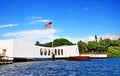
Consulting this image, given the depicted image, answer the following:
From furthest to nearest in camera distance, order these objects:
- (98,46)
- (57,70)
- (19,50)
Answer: (98,46) → (19,50) → (57,70)

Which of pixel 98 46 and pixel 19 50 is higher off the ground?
pixel 98 46

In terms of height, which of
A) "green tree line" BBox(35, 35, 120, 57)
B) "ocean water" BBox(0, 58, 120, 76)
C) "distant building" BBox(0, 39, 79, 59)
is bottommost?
"ocean water" BBox(0, 58, 120, 76)

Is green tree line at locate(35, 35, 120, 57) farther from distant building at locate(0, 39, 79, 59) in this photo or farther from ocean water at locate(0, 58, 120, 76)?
ocean water at locate(0, 58, 120, 76)

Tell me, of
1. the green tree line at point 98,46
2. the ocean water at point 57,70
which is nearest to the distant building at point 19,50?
the ocean water at point 57,70

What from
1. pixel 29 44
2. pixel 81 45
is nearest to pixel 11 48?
pixel 29 44

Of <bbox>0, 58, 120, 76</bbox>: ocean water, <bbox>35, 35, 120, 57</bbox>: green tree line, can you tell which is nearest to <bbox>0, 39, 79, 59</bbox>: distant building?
<bbox>0, 58, 120, 76</bbox>: ocean water

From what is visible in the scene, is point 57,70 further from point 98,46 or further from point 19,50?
point 98,46

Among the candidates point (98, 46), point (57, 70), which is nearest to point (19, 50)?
point (57, 70)

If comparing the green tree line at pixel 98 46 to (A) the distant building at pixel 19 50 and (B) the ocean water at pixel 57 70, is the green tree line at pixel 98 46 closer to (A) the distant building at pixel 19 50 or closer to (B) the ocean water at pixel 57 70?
(A) the distant building at pixel 19 50

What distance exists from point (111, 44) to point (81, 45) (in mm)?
20468

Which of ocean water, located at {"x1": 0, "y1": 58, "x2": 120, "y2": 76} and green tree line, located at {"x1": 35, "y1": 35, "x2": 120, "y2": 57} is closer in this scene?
ocean water, located at {"x1": 0, "y1": 58, "x2": 120, "y2": 76}

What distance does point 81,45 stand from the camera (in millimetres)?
147750

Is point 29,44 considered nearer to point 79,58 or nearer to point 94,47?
point 79,58

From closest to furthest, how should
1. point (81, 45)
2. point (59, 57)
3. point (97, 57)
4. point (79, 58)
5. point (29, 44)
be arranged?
1. point (29, 44)
2. point (79, 58)
3. point (59, 57)
4. point (97, 57)
5. point (81, 45)
